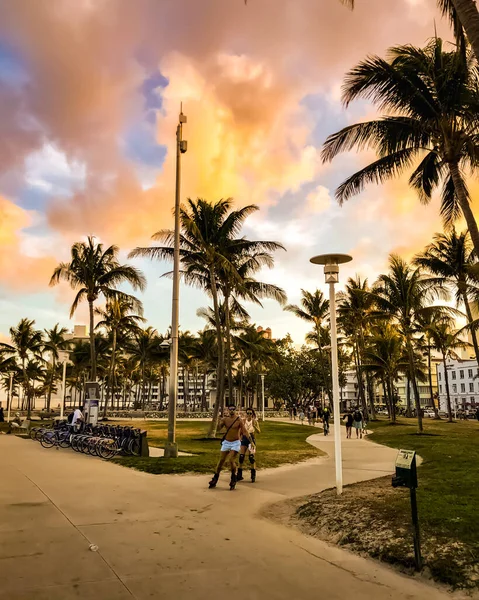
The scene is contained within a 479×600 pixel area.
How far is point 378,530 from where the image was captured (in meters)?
6.22

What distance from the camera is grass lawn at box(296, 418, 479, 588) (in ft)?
16.9

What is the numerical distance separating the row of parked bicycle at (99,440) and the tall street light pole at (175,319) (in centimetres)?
142

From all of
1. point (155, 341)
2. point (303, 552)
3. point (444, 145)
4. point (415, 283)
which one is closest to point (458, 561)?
point (303, 552)

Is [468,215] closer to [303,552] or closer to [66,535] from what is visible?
[303,552]

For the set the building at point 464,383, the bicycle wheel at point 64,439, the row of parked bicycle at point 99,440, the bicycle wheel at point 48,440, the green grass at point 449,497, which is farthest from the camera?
the building at point 464,383

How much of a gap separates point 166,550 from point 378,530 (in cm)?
272

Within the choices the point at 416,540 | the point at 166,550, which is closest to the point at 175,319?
the point at 166,550

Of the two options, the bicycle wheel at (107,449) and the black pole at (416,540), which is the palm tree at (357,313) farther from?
the black pole at (416,540)

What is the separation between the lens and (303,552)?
573 centimetres

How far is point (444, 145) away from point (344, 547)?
35.0 ft

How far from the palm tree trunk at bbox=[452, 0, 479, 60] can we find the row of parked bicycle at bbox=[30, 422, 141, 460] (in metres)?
13.4

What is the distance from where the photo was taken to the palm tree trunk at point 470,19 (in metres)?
7.75

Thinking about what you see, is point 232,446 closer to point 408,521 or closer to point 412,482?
point 408,521

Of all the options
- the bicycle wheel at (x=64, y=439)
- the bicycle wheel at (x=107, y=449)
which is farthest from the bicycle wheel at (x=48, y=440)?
the bicycle wheel at (x=107, y=449)
